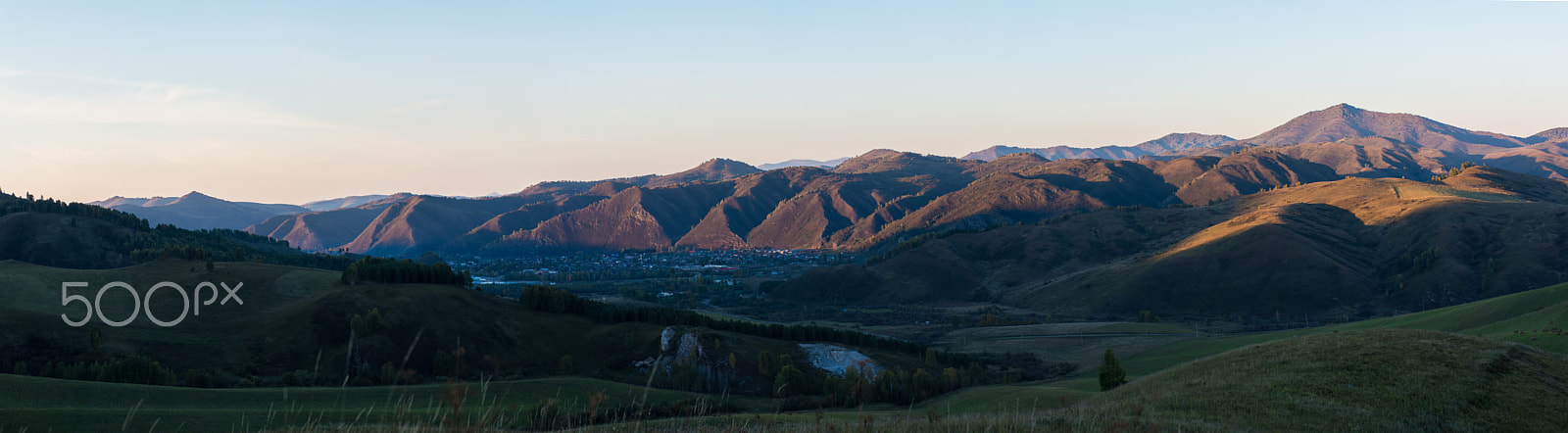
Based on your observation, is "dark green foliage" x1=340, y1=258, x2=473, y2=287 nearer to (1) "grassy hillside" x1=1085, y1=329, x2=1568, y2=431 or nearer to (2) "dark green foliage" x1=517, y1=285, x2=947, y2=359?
(2) "dark green foliage" x1=517, y1=285, x2=947, y2=359

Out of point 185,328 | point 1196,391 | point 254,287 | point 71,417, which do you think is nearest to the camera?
point 1196,391

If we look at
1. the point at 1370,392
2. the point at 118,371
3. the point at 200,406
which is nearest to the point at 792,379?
the point at 200,406

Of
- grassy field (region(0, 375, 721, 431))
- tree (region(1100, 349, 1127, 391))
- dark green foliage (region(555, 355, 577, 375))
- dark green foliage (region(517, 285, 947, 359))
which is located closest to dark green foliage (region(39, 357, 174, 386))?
grassy field (region(0, 375, 721, 431))

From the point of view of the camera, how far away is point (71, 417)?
39188 mm

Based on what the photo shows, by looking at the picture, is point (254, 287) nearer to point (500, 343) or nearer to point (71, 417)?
point (500, 343)

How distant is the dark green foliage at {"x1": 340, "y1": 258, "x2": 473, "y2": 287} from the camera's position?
418 feet

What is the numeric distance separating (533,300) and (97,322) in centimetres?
5263

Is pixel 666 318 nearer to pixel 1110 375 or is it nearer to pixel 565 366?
pixel 565 366

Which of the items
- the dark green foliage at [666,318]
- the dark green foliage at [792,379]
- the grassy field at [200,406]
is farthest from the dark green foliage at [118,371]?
the dark green foliage at [792,379]

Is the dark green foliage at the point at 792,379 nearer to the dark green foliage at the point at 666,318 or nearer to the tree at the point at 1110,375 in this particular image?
the dark green foliage at the point at 666,318

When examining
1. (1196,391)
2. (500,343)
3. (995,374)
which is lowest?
(995,374)

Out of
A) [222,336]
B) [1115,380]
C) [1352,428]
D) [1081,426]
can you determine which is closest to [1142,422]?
[1081,426]

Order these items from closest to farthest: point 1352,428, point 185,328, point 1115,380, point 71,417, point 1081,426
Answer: point 1081,426, point 1352,428, point 71,417, point 1115,380, point 185,328

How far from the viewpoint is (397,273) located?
129 m
